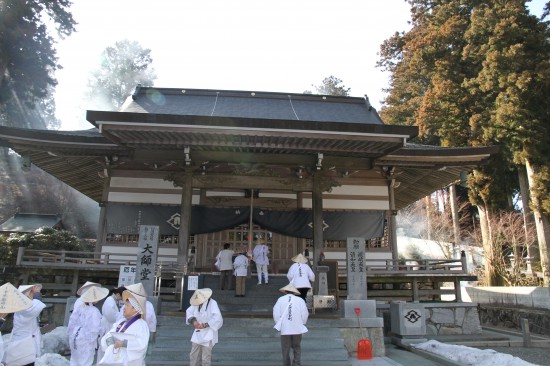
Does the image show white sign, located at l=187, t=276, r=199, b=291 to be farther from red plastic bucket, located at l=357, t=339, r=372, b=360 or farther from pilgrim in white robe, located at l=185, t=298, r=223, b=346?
red plastic bucket, located at l=357, t=339, r=372, b=360

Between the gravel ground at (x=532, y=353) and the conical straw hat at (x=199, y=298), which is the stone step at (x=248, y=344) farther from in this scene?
the gravel ground at (x=532, y=353)

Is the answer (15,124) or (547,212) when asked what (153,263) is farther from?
(15,124)

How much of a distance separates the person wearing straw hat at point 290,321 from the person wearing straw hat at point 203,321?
115 centimetres

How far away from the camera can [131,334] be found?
3.96 metres

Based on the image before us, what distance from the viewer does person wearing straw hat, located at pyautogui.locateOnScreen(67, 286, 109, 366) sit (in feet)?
19.2

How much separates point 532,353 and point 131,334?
418 inches

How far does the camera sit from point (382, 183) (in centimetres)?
1418

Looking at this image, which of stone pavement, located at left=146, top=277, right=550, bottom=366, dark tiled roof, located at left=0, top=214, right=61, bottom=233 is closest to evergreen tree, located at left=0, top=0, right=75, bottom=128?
dark tiled roof, located at left=0, top=214, right=61, bottom=233

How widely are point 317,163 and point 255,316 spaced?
4.76 meters

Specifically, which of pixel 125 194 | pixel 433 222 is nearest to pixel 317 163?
pixel 125 194

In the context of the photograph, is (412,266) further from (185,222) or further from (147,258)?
(147,258)

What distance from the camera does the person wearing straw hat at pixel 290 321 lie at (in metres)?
6.52

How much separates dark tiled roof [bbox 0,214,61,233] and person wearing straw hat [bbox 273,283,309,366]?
30.2 meters

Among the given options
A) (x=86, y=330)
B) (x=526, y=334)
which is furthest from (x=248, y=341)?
(x=526, y=334)
